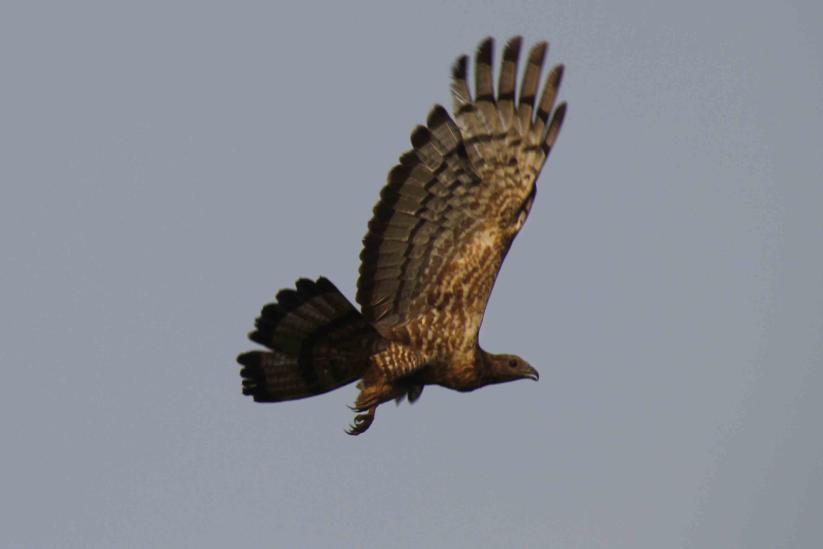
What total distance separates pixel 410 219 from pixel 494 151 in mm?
970

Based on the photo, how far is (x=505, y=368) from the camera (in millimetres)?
25594

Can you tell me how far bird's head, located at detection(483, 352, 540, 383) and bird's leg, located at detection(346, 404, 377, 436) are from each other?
1.18m

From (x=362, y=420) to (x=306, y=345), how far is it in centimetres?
82

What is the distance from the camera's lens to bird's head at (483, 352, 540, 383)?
25500 millimetres

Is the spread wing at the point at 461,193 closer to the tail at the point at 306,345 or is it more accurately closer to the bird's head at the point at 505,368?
the tail at the point at 306,345

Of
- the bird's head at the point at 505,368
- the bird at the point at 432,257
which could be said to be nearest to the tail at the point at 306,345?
the bird at the point at 432,257

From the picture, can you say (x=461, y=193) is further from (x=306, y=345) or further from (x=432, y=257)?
(x=306, y=345)

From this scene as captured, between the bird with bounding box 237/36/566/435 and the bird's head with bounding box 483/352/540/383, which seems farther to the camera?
the bird's head with bounding box 483/352/540/383

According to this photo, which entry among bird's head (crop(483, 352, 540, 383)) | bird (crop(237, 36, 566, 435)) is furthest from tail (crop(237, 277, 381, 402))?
bird's head (crop(483, 352, 540, 383))

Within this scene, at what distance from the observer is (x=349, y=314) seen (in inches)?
973

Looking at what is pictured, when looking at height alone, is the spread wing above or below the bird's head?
above

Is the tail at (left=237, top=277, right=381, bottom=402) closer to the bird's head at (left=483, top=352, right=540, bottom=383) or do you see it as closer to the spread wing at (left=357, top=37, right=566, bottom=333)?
the spread wing at (left=357, top=37, right=566, bottom=333)

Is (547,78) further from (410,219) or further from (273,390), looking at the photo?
(273,390)

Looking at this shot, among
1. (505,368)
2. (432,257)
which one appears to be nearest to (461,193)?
(432,257)
